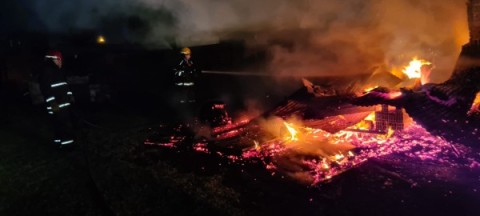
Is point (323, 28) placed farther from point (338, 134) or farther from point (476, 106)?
point (476, 106)

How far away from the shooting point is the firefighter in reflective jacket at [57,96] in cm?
721

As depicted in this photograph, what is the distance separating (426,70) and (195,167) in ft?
20.1

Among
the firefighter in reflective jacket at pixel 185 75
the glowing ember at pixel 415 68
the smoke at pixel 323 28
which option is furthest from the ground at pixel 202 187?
the smoke at pixel 323 28

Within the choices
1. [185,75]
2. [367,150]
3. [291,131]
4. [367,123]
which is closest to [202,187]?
[291,131]

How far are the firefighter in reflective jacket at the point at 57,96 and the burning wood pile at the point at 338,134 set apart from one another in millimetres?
1815

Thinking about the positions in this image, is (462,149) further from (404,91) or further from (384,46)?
(384,46)

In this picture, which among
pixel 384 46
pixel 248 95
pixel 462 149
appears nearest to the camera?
pixel 462 149

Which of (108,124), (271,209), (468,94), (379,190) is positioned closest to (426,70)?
(468,94)

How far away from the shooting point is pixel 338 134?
21.8ft

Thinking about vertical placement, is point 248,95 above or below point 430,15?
below

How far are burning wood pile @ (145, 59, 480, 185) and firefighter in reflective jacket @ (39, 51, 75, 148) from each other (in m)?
1.81

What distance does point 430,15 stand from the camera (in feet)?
27.7

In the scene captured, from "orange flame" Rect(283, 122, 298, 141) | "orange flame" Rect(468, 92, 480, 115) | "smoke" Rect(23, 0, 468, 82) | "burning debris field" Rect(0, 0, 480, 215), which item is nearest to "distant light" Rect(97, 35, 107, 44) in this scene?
"burning debris field" Rect(0, 0, 480, 215)

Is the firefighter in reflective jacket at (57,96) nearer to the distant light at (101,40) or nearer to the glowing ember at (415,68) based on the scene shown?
the glowing ember at (415,68)
